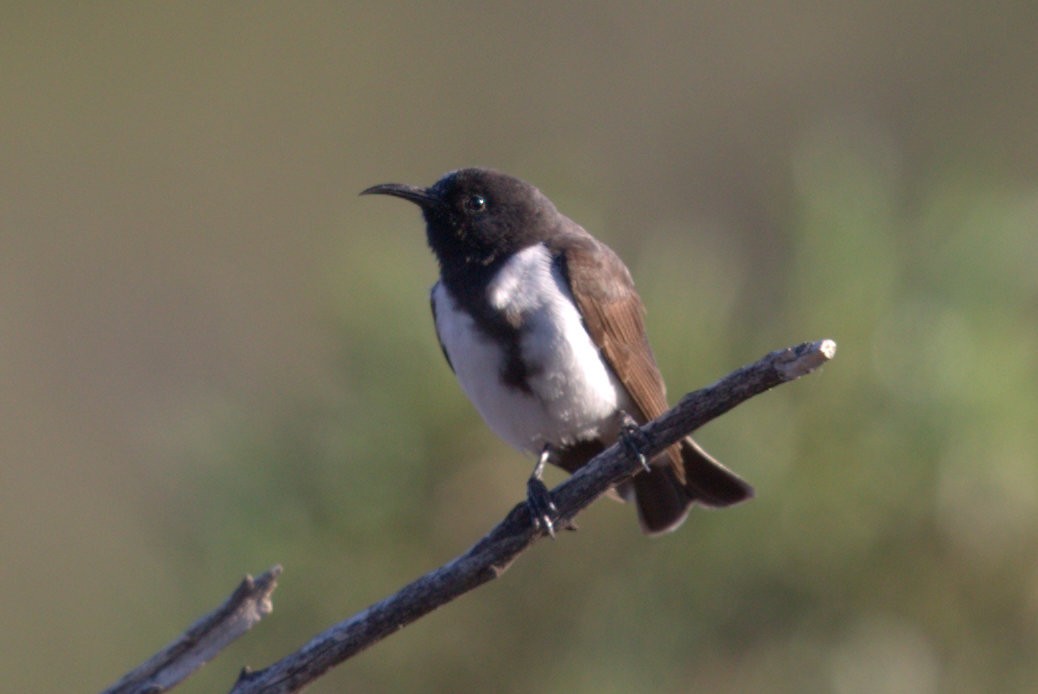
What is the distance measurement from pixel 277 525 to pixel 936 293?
1759 mm

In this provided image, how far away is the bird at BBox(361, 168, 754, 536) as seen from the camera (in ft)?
11.9

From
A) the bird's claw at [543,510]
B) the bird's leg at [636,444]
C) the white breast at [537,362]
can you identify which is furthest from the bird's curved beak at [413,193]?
the bird's leg at [636,444]

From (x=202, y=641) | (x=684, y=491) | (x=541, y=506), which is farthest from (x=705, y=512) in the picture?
(x=202, y=641)

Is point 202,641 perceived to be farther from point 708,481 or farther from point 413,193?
point 413,193

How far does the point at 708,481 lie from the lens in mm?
3742

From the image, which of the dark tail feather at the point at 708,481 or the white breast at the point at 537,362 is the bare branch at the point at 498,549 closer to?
the white breast at the point at 537,362

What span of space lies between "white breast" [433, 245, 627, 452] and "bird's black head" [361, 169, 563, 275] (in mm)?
123

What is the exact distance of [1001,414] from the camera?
3.71 meters

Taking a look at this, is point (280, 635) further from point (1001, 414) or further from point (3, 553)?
point (3, 553)

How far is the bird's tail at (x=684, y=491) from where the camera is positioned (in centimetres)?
371

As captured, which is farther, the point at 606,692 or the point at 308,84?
the point at 308,84

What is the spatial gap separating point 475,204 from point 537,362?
571 mm

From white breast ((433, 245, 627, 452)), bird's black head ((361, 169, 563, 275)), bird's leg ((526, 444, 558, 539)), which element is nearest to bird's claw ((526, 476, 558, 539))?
bird's leg ((526, 444, 558, 539))

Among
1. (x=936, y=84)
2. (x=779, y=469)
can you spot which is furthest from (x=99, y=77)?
(x=779, y=469)
